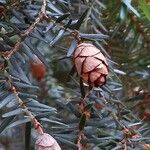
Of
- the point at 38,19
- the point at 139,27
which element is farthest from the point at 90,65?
the point at 139,27

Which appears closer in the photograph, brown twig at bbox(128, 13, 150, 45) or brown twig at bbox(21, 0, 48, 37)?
brown twig at bbox(21, 0, 48, 37)

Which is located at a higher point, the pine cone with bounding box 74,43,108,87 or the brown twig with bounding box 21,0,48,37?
the brown twig with bounding box 21,0,48,37

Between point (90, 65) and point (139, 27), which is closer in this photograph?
point (90, 65)

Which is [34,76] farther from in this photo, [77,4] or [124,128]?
[124,128]

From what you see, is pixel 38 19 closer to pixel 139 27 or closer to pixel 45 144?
pixel 45 144

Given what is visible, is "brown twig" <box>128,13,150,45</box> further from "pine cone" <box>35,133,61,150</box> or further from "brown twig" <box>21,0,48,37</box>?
"pine cone" <box>35,133,61,150</box>

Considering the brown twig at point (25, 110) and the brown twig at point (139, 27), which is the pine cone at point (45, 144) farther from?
the brown twig at point (139, 27)

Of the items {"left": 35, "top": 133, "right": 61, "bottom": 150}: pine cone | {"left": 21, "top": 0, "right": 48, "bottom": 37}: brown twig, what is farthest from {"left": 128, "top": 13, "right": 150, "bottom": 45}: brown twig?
{"left": 35, "top": 133, "right": 61, "bottom": 150}: pine cone

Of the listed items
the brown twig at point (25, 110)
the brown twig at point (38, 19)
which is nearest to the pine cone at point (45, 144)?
the brown twig at point (25, 110)
